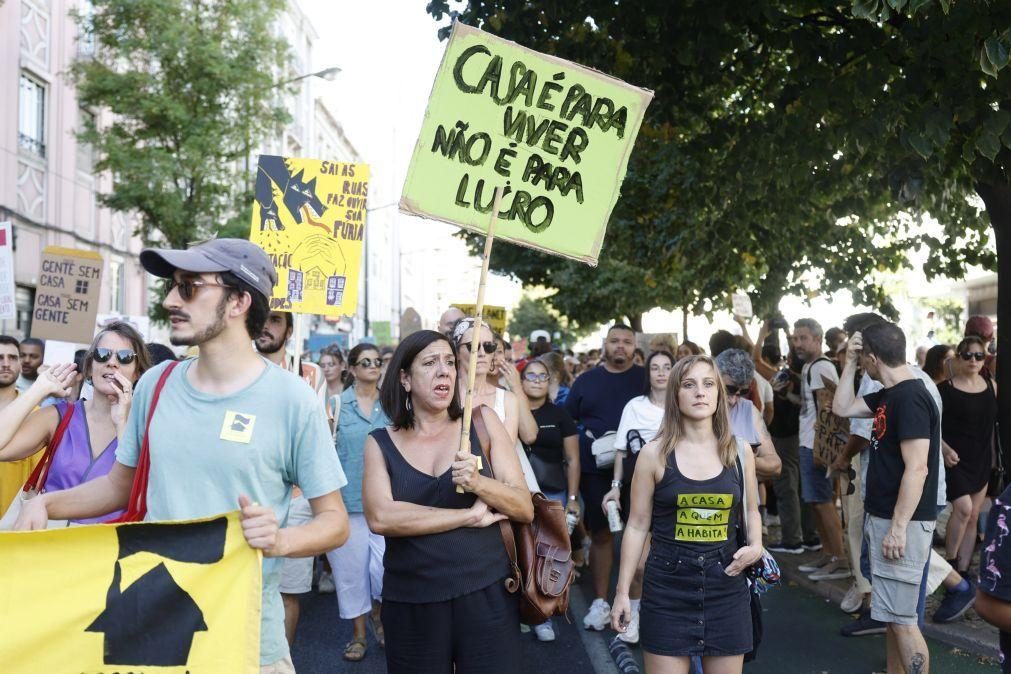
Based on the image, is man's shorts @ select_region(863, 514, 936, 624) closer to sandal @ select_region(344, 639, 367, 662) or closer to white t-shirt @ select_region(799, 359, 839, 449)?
sandal @ select_region(344, 639, 367, 662)

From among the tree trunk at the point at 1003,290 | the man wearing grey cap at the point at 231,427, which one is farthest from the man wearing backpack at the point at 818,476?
the man wearing grey cap at the point at 231,427

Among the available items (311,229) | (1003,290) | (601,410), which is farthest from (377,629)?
(1003,290)

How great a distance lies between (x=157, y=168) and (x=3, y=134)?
11.9 ft

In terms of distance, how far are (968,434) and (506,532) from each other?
5.31 metres

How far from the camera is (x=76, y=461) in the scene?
411 centimetres

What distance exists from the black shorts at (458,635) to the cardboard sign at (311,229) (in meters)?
4.12

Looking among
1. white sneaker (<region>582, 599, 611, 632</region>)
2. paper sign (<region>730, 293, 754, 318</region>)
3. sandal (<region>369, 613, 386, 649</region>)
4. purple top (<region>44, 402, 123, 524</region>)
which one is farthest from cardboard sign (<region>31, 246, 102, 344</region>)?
paper sign (<region>730, 293, 754, 318</region>)

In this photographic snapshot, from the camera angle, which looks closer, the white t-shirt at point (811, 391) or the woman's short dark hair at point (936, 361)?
the woman's short dark hair at point (936, 361)

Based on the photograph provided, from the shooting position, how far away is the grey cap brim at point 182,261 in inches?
112

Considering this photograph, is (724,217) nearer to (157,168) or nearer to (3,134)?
(157,168)

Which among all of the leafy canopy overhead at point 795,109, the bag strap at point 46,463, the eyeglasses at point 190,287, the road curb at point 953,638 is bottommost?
the road curb at point 953,638

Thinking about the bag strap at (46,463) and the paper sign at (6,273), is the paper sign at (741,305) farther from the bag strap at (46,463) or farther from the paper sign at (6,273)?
the bag strap at (46,463)

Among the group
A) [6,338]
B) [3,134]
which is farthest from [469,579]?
[3,134]

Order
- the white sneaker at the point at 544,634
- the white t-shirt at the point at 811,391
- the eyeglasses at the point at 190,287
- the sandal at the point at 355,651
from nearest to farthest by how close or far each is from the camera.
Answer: the eyeglasses at the point at 190,287 < the sandal at the point at 355,651 < the white sneaker at the point at 544,634 < the white t-shirt at the point at 811,391
